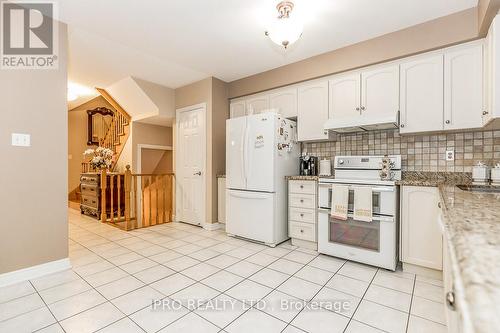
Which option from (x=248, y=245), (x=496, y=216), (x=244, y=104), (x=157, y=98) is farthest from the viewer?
(x=157, y=98)

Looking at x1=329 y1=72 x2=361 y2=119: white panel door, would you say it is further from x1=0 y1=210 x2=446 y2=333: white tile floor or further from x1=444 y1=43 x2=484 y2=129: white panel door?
x1=0 y1=210 x2=446 y2=333: white tile floor

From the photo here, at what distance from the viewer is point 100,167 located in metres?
5.38

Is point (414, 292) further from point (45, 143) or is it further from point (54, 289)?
point (45, 143)

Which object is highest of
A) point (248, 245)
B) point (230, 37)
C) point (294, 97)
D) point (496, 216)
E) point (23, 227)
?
point (230, 37)

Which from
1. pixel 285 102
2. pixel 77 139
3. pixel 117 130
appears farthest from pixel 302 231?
pixel 77 139

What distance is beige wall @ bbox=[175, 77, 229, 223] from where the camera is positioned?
396 cm

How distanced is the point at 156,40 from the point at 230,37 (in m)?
0.90

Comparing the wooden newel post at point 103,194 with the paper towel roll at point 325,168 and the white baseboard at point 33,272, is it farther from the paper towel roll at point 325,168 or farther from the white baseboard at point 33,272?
the paper towel roll at point 325,168

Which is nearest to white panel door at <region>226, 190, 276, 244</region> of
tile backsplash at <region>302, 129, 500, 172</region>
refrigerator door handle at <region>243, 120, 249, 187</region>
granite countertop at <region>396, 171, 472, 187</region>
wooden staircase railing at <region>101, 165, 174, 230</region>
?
refrigerator door handle at <region>243, 120, 249, 187</region>

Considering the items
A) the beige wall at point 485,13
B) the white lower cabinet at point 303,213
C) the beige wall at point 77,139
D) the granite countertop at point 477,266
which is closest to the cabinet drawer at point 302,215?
the white lower cabinet at point 303,213

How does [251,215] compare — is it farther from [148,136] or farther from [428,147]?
[148,136]

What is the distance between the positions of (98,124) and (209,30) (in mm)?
5422

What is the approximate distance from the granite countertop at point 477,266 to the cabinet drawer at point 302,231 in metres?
2.30

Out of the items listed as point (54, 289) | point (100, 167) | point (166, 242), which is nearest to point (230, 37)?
point (166, 242)
